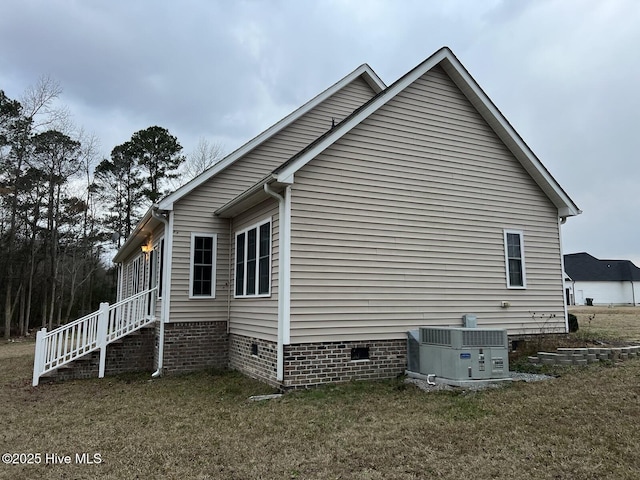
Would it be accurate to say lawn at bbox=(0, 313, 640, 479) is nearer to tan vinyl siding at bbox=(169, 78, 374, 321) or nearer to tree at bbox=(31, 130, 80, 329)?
tan vinyl siding at bbox=(169, 78, 374, 321)

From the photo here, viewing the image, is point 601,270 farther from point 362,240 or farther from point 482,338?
point 362,240

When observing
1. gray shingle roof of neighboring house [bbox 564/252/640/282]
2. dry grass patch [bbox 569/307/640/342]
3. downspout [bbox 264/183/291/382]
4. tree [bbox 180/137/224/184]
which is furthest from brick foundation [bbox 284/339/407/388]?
gray shingle roof of neighboring house [bbox 564/252/640/282]

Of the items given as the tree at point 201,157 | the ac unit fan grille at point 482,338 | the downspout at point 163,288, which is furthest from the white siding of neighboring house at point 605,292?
the downspout at point 163,288

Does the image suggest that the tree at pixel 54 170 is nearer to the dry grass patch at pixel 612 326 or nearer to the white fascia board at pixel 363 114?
the white fascia board at pixel 363 114

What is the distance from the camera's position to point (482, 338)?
25.0ft

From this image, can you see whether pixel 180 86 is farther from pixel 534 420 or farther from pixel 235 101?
Answer: pixel 534 420

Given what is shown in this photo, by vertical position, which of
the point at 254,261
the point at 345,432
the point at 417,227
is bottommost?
the point at 345,432

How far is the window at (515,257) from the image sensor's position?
10047 millimetres

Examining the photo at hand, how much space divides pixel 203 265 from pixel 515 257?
707 cm

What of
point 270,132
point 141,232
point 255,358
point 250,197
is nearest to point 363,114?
point 250,197

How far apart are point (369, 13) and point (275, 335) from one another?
1142 centimetres

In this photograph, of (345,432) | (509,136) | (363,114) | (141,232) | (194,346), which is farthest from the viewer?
(141,232)

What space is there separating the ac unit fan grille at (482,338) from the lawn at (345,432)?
0.74 meters

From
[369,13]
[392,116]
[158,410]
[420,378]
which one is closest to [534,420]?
[420,378]
